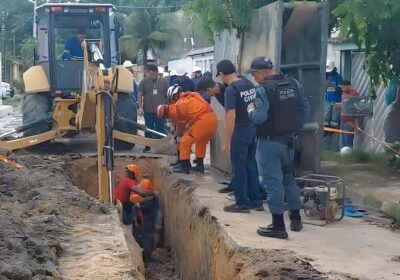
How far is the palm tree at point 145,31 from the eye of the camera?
1558 inches

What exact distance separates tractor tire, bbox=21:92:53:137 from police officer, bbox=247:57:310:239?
7424mm

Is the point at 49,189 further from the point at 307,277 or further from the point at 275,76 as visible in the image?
the point at 307,277

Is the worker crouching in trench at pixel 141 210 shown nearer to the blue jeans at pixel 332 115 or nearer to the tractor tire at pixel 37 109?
the tractor tire at pixel 37 109

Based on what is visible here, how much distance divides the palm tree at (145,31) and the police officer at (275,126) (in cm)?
3197

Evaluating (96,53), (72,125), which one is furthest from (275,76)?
(72,125)

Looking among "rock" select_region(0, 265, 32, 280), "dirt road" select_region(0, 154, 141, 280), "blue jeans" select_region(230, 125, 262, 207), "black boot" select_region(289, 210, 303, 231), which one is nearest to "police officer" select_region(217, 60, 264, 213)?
"blue jeans" select_region(230, 125, 262, 207)

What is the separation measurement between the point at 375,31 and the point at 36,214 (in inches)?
224

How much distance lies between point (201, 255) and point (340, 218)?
1.65 metres

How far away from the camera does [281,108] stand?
751 centimetres

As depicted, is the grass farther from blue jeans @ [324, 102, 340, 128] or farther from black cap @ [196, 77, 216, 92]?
black cap @ [196, 77, 216, 92]

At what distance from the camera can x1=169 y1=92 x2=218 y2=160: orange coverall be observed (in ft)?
37.4

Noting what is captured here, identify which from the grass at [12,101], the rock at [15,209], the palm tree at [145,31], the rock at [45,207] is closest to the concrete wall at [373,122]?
the rock at [45,207]

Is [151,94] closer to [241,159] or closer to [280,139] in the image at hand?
[241,159]

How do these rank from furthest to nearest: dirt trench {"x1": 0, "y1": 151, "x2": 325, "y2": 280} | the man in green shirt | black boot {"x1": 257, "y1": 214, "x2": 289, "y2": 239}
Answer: the man in green shirt → black boot {"x1": 257, "y1": 214, "x2": 289, "y2": 239} → dirt trench {"x1": 0, "y1": 151, "x2": 325, "y2": 280}
